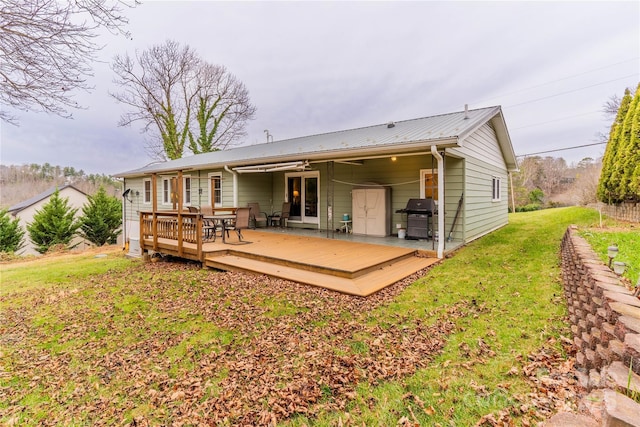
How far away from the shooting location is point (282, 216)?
37.8 feet

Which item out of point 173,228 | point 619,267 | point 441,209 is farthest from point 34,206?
point 619,267

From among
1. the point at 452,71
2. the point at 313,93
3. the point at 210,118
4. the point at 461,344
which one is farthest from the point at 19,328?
the point at 210,118

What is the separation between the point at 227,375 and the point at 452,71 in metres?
17.6

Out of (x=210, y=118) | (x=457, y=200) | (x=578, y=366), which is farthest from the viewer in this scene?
(x=210, y=118)

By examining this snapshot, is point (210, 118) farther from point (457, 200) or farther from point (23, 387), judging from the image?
point (23, 387)

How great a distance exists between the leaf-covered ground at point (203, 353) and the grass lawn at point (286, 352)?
15mm

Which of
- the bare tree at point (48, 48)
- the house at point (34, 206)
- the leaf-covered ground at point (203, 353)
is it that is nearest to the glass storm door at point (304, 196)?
→ the leaf-covered ground at point (203, 353)

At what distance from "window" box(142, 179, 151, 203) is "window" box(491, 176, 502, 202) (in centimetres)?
1603

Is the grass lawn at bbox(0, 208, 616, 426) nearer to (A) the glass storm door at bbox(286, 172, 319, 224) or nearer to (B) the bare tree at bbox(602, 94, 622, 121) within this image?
→ (A) the glass storm door at bbox(286, 172, 319, 224)

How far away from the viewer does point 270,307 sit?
4.21 meters

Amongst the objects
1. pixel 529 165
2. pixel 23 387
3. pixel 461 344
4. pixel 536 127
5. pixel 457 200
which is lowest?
pixel 23 387

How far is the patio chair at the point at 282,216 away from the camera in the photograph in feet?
37.7

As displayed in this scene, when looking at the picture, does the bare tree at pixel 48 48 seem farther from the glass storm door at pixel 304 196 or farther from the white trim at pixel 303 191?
the glass storm door at pixel 304 196

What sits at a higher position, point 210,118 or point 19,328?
point 210,118
